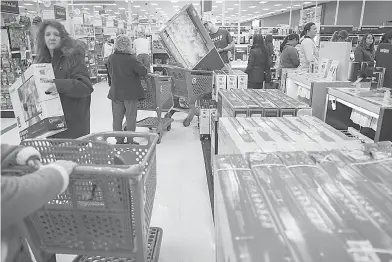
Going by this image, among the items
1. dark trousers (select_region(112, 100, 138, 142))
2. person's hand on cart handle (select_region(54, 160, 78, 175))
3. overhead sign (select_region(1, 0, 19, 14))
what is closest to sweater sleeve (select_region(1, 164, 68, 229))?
person's hand on cart handle (select_region(54, 160, 78, 175))

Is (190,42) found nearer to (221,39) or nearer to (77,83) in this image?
(221,39)

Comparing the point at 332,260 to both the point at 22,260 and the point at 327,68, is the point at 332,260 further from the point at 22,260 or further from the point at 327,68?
the point at 327,68

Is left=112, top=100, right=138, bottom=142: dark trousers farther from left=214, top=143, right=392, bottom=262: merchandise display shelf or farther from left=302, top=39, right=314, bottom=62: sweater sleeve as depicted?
left=214, top=143, right=392, bottom=262: merchandise display shelf

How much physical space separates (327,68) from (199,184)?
2.13m

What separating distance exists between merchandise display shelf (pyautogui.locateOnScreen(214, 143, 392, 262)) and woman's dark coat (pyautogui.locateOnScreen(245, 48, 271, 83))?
5004mm

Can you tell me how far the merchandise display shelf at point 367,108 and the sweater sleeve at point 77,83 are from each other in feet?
7.80

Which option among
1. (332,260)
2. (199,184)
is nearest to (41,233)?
(332,260)

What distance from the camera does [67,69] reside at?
2.74 metres

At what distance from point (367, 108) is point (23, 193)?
2610 millimetres

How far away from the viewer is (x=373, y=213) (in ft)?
3.63

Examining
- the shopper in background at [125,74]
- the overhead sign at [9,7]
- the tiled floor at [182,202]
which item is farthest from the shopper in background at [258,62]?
the overhead sign at [9,7]

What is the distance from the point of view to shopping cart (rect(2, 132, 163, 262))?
157 cm

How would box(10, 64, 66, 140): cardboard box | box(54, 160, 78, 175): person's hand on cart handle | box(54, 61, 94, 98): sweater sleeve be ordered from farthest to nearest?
1. box(54, 61, 94, 98): sweater sleeve
2. box(10, 64, 66, 140): cardboard box
3. box(54, 160, 78, 175): person's hand on cart handle

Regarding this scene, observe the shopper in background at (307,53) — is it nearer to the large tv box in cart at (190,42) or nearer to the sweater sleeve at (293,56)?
the sweater sleeve at (293,56)
